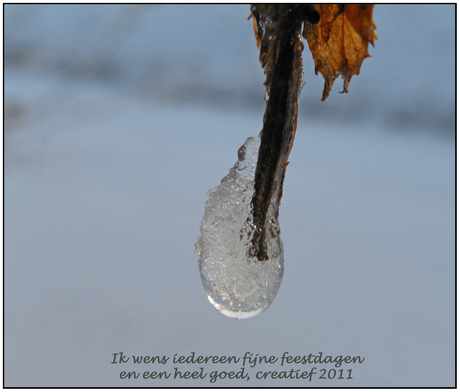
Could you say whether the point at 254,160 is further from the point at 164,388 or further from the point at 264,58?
the point at 164,388

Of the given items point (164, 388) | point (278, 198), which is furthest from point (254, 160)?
point (164, 388)

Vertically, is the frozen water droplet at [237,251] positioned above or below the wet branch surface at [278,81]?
below

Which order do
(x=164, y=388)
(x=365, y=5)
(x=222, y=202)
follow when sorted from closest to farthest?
1. (x=365, y=5)
2. (x=222, y=202)
3. (x=164, y=388)

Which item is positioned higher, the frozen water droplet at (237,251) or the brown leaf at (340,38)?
the brown leaf at (340,38)

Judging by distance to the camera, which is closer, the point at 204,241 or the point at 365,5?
the point at 365,5

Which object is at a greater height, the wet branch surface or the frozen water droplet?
the wet branch surface
